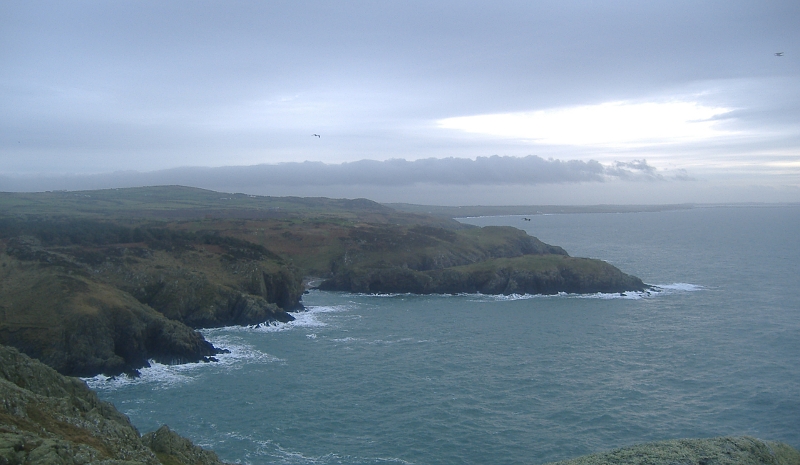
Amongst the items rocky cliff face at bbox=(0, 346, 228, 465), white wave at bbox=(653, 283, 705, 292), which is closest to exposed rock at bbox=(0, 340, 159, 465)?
rocky cliff face at bbox=(0, 346, 228, 465)

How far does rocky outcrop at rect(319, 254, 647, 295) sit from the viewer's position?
72938 millimetres

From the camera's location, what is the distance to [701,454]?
18922 mm

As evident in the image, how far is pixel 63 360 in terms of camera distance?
3766 cm

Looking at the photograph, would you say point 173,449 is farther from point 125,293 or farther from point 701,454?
point 125,293

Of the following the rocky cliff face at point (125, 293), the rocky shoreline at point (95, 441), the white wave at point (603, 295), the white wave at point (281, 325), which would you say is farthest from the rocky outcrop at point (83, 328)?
the white wave at point (603, 295)

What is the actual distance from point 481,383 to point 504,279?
39383mm

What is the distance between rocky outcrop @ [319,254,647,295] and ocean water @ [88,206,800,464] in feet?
27.8

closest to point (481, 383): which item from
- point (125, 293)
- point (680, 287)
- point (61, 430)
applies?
point (61, 430)

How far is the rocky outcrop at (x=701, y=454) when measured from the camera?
1833 centimetres

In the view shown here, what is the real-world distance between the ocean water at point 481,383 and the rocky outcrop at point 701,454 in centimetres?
740

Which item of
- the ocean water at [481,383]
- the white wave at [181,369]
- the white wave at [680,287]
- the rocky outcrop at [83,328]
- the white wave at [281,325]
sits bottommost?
the white wave at [281,325]

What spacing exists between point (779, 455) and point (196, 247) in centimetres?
6037

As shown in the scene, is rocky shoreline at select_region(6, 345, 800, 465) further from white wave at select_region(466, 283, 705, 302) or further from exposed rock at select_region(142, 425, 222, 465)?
white wave at select_region(466, 283, 705, 302)

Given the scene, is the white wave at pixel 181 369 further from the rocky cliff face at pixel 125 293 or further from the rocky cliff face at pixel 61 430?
the rocky cliff face at pixel 61 430
